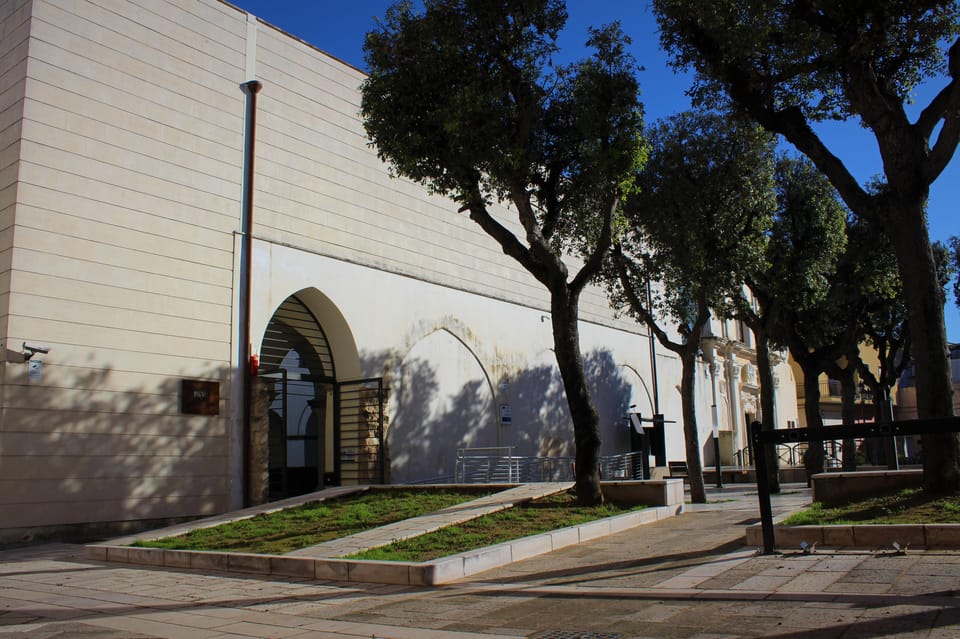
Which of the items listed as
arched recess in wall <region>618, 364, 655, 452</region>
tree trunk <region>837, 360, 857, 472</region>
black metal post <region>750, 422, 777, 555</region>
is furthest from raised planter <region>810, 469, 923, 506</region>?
arched recess in wall <region>618, 364, 655, 452</region>

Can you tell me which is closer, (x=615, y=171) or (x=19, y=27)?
(x=615, y=171)

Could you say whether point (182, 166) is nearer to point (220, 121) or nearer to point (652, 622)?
point (220, 121)

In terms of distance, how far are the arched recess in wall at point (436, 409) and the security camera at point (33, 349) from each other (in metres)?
7.49

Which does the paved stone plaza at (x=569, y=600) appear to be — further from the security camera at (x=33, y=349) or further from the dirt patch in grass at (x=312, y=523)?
the security camera at (x=33, y=349)

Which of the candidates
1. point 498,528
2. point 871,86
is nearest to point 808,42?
point 871,86

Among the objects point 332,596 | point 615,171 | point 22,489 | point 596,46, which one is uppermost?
point 596,46

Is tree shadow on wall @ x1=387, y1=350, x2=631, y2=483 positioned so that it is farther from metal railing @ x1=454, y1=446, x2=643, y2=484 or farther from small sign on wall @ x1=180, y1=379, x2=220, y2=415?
small sign on wall @ x1=180, y1=379, x2=220, y2=415

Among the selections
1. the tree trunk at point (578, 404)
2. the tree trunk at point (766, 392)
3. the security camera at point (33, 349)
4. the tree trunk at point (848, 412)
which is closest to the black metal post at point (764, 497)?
the tree trunk at point (578, 404)

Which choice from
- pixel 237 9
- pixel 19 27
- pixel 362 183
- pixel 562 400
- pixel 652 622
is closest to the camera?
pixel 652 622

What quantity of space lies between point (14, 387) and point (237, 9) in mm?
8845

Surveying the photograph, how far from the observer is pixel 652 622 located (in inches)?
181

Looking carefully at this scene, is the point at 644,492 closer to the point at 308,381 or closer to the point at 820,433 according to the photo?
the point at 820,433

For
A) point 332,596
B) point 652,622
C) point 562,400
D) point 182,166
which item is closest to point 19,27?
point 182,166

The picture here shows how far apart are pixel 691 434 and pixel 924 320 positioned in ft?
24.2
